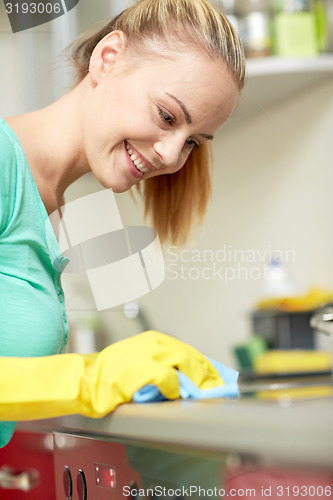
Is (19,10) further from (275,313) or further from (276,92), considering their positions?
(275,313)

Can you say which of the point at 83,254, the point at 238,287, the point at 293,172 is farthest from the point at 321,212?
the point at 83,254

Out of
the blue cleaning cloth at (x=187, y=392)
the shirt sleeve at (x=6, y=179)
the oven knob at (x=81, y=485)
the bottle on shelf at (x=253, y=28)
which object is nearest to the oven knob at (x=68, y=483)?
the oven knob at (x=81, y=485)

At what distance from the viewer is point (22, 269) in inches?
27.1

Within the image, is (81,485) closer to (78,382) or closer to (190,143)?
(78,382)

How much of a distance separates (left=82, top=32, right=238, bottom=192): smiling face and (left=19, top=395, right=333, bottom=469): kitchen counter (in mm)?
327

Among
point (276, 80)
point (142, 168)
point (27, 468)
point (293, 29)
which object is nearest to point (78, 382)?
point (27, 468)

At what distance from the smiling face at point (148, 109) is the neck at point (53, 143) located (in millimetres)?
16

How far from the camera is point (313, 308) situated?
1223 mm

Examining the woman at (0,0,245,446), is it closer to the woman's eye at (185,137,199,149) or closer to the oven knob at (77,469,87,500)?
the woman's eye at (185,137,199,149)

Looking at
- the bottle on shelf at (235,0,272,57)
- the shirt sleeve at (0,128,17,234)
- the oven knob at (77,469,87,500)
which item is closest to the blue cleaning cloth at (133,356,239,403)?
the oven knob at (77,469,87,500)

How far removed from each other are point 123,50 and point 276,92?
29 cm

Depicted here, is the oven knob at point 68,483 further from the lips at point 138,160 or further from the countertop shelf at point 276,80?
the countertop shelf at point 276,80

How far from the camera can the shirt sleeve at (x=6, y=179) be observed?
681mm

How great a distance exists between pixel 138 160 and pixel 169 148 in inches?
1.9
